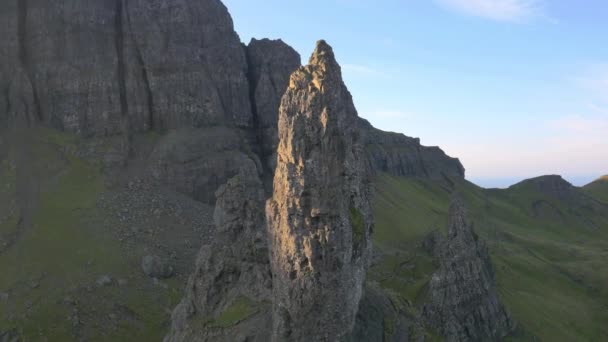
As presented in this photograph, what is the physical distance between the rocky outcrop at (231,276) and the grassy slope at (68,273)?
69.7 feet

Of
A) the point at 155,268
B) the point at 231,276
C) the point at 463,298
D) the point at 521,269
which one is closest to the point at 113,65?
the point at 155,268

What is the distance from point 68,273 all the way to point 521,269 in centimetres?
9976

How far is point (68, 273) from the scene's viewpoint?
76250 mm

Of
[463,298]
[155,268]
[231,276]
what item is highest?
[231,276]

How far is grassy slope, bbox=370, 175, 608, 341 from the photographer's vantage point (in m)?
88.0

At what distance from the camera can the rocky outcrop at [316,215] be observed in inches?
1403

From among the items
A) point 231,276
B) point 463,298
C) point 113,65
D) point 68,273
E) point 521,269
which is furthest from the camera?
point 521,269

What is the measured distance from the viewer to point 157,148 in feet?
346

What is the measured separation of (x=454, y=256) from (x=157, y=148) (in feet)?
212

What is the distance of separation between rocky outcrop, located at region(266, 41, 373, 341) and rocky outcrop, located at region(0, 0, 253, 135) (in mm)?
77774

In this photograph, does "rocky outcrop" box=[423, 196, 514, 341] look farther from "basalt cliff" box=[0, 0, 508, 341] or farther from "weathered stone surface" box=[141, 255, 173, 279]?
"weathered stone surface" box=[141, 255, 173, 279]

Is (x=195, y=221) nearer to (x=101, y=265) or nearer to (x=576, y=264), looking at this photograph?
(x=101, y=265)

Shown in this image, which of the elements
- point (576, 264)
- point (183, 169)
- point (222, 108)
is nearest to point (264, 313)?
point (183, 169)

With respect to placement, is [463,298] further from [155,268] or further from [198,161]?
[198,161]
